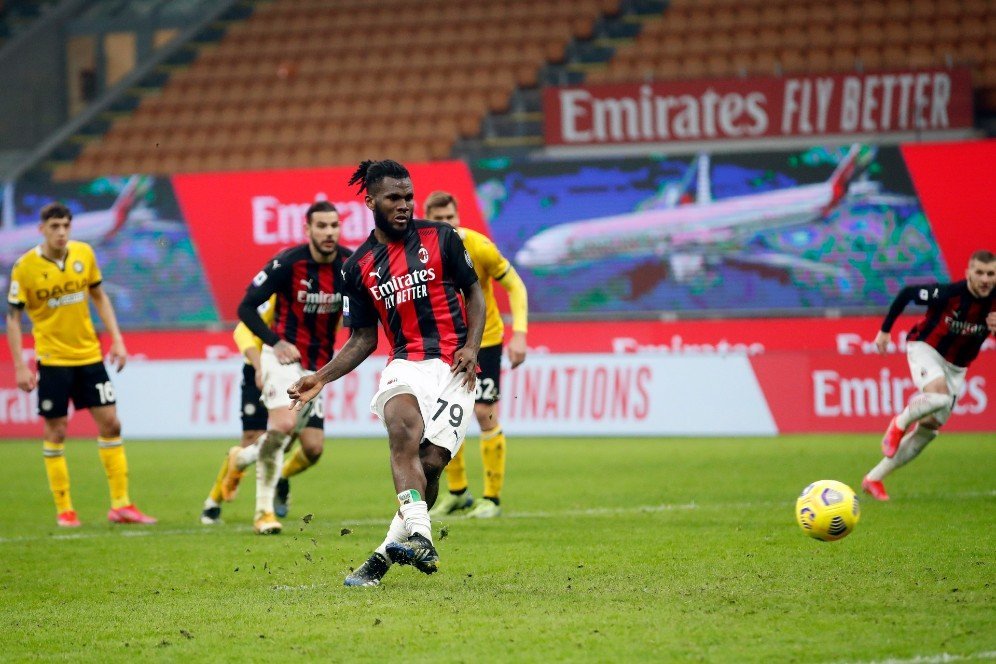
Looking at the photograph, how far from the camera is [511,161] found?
72.2 feet

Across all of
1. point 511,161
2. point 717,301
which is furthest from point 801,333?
point 511,161

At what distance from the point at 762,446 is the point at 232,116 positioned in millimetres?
14852

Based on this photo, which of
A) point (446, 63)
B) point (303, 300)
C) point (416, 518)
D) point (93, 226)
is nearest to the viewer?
point (416, 518)

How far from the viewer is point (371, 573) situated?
7.01 meters

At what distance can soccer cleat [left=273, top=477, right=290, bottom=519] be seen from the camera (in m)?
10.8

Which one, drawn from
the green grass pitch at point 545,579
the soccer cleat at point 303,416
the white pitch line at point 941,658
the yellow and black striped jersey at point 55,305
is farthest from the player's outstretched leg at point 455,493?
the white pitch line at point 941,658

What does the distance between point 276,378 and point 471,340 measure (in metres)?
2.99

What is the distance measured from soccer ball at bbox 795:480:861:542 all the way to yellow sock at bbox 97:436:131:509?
5395 mm

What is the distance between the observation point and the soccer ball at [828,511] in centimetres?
753

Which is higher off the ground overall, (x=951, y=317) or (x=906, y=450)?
(x=951, y=317)

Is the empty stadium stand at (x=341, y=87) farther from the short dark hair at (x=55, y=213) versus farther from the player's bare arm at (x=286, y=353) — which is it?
the player's bare arm at (x=286, y=353)

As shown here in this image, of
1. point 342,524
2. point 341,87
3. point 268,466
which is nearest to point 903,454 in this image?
point 342,524

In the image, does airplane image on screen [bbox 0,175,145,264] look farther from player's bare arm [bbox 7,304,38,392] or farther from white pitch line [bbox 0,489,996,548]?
white pitch line [bbox 0,489,996,548]

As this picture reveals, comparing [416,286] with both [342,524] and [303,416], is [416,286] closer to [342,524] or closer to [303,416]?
[303,416]
